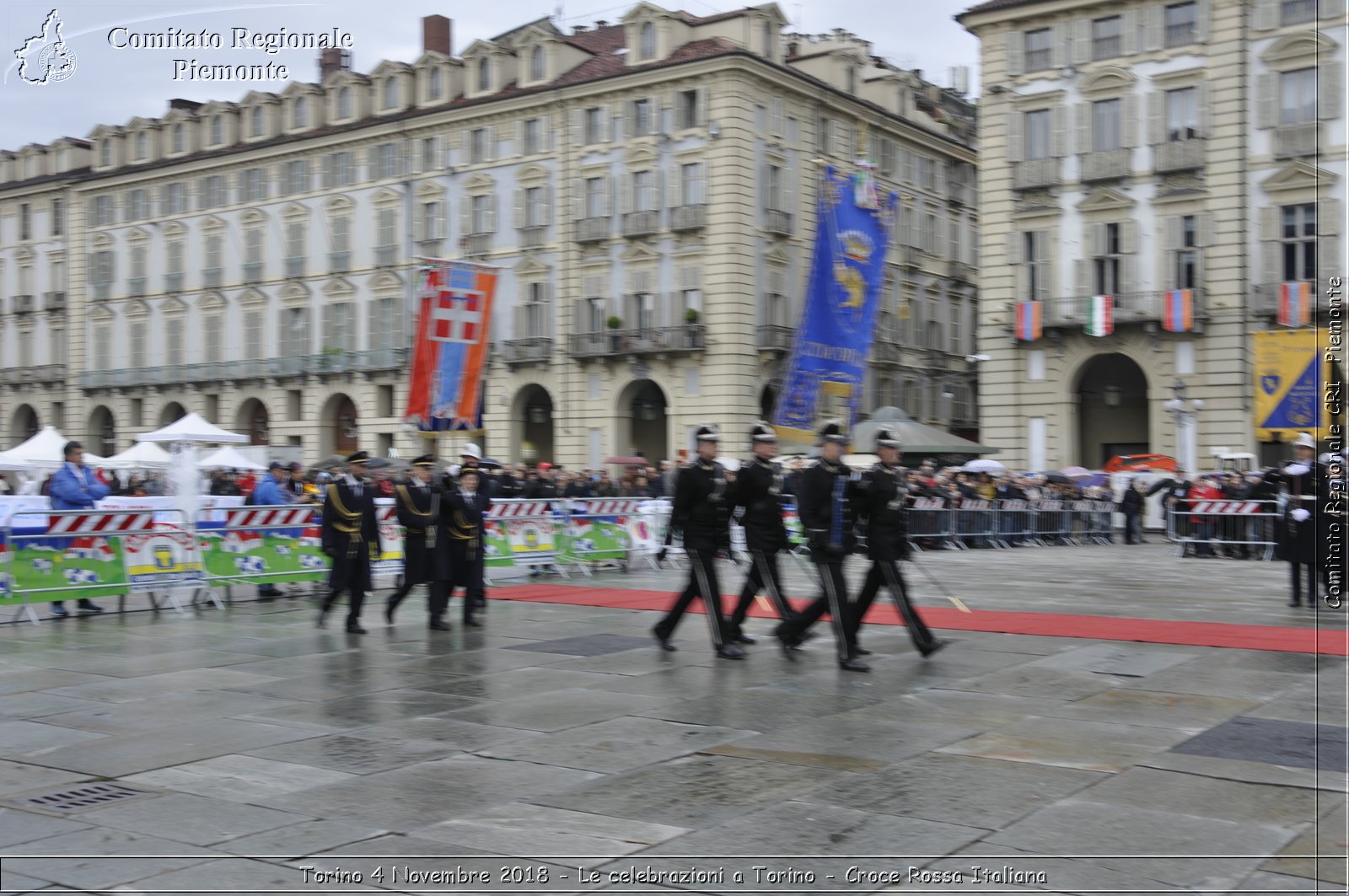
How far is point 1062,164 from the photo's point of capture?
4016 centimetres

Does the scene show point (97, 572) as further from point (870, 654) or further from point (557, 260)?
point (557, 260)

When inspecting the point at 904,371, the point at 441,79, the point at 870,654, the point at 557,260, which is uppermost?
the point at 441,79

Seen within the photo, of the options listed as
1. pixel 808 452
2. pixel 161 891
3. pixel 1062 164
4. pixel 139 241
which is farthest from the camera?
pixel 139 241

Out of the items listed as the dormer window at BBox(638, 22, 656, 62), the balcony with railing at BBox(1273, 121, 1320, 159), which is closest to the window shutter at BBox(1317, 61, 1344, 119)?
the balcony with railing at BBox(1273, 121, 1320, 159)

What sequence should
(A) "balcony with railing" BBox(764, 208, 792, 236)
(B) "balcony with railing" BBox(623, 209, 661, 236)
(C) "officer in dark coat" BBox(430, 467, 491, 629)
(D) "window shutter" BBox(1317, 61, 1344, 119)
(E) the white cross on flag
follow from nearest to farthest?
(C) "officer in dark coat" BBox(430, 467, 491, 629) → (E) the white cross on flag → (D) "window shutter" BBox(1317, 61, 1344, 119) → (A) "balcony with railing" BBox(764, 208, 792, 236) → (B) "balcony with railing" BBox(623, 209, 661, 236)

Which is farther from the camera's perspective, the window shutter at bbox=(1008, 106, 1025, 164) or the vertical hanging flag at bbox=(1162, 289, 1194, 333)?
the window shutter at bbox=(1008, 106, 1025, 164)

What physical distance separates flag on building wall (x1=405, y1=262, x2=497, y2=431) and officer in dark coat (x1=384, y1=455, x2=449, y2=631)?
2038 millimetres

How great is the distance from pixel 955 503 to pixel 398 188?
3048 cm

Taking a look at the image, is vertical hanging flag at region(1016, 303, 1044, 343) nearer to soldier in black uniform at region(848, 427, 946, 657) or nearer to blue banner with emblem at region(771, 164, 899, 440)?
blue banner with emblem at region(771, 164, 899, 440)

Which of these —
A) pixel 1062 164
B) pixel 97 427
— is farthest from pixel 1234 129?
pixel 97 427

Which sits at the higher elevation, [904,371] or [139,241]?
[139,241]

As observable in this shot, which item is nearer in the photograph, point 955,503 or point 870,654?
point 870,654

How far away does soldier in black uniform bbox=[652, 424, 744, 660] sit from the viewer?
11180mm

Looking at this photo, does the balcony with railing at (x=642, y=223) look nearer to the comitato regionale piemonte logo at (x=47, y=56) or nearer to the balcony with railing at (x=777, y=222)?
the balcony with railing at (x=777, y=222)
